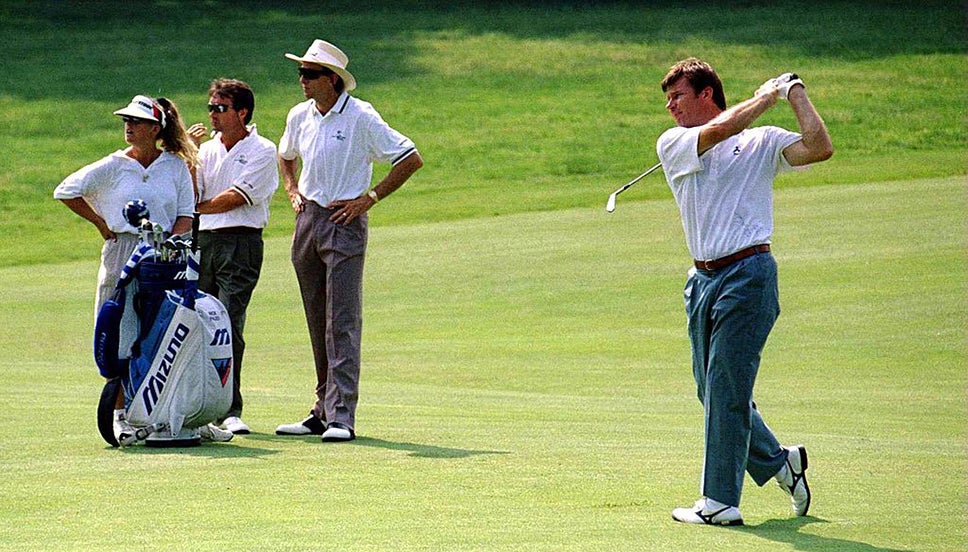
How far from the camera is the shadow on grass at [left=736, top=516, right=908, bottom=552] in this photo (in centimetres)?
582

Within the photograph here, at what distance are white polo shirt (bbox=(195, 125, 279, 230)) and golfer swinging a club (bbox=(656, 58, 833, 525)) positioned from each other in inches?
133

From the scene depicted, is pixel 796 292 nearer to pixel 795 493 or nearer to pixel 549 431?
pixel 549 431

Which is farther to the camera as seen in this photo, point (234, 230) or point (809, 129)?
point (234, 230)

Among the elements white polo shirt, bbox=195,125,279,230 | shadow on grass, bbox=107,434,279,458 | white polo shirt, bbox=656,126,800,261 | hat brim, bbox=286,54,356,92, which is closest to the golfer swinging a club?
white polo shirt, bbox=656,126,800,261

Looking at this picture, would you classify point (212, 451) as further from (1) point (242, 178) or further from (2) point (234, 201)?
(1) point (242, 178)

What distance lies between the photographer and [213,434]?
8.53 m

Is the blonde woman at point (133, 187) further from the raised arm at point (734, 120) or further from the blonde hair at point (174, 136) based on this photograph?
the raised arm at point (734, 120)

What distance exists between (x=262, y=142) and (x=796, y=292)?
26.5 ft

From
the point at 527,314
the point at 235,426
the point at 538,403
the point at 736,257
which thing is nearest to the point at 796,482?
the point at 736,257

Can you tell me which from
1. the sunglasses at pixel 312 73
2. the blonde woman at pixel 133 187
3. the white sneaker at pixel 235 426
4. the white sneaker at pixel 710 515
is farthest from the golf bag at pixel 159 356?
the white sneaker at pixel 710 515

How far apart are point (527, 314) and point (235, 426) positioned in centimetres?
716

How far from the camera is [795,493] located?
652cm

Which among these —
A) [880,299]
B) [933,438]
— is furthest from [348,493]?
[880,299]

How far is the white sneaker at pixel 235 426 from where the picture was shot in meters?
8.84
